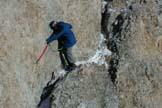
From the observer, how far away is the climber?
64.3 feet

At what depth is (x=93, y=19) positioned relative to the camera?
21.7 metres

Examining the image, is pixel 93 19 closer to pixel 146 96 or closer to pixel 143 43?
pixel 143 43

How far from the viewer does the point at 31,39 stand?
18.8 metres

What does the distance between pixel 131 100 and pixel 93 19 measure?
402 cm

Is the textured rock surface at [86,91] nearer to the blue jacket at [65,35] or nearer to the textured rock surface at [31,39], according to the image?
the textured rock surface at [31,39]

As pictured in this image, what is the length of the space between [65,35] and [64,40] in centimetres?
39

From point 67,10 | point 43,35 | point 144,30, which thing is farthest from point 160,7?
point 43,35

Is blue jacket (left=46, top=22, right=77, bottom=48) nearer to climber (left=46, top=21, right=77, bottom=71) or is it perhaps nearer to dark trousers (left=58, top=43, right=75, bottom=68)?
climber (left=46, top=21, right=77, bottom=71)

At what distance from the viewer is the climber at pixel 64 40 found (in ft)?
64.3

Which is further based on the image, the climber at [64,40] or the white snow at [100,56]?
the white snow at [100,56]

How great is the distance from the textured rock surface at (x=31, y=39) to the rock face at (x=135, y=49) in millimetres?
934

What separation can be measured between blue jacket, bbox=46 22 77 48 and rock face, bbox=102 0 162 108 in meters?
1.92

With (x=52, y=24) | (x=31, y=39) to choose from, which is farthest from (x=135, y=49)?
(x=31, y=39)

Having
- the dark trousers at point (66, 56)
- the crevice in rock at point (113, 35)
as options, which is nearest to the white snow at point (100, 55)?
the crevice in rock at point (113, 35)
